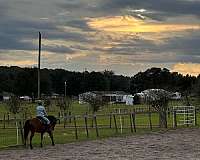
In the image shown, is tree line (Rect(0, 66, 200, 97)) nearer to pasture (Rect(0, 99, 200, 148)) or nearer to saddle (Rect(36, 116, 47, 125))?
pasture (Rect(0, 99, 200, 148))

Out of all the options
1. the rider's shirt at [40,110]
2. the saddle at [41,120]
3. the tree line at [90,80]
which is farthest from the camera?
the tree line at [90,80]

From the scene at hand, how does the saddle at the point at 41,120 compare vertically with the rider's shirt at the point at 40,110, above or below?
below

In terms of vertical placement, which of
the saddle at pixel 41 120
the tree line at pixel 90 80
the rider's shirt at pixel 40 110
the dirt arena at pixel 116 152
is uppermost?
the tree line at pixel 90 80

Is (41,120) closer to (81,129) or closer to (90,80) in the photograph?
(81,129)

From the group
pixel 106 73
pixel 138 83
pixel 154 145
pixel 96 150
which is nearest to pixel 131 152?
pixel 96 150

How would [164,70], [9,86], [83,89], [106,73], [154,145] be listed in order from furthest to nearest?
[106,73]
[164,70]
[83,89]
[9,86]
[154,145]

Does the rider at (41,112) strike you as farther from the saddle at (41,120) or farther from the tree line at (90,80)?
the tree line at (90,80)

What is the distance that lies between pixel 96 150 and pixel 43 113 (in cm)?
316

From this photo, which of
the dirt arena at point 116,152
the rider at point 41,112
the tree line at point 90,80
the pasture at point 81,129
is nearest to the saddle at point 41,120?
the rider at point 41,112

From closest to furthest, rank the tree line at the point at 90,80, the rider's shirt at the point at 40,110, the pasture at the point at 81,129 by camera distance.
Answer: the rider's shirt at the point at 40,110
the pasture at the point at 81,129
the tree line at the point at 90,80

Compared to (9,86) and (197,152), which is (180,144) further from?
(9,86)

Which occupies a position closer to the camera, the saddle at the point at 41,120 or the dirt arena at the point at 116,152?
the dirt arena at the point at 116,152

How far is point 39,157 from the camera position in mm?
15758

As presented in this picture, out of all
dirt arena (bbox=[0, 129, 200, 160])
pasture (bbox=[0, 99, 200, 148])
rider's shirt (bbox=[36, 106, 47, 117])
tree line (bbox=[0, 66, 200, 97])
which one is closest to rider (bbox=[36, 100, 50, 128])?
rider's shirt (bbox=[36, 106, 47, 117])
